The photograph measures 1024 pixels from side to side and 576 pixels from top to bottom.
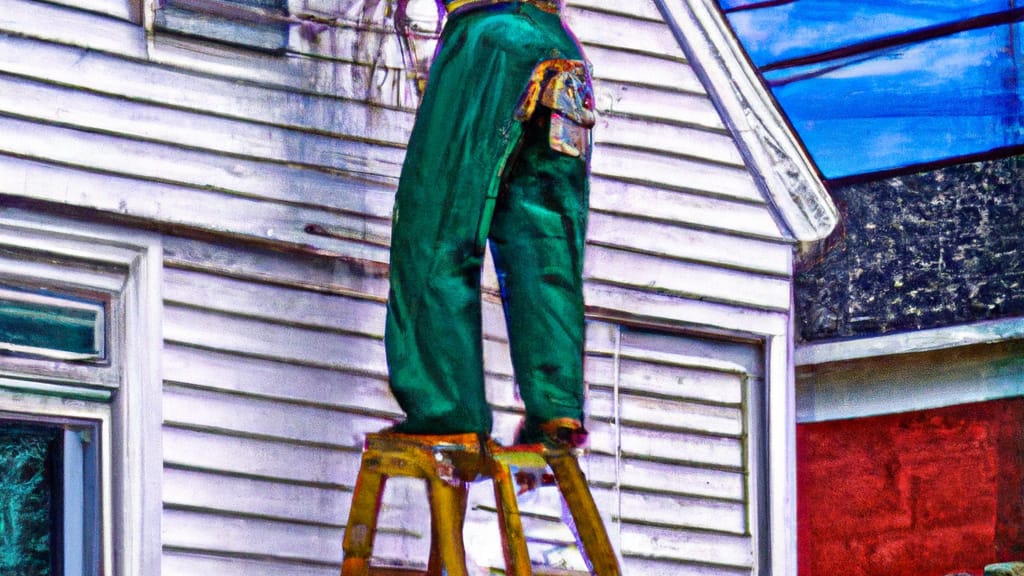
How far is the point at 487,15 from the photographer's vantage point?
5168 mm

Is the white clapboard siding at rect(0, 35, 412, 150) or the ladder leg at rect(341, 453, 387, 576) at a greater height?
the white clapboard siding at rect(0, 35, 412, 150)

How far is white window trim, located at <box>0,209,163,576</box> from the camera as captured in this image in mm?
5090

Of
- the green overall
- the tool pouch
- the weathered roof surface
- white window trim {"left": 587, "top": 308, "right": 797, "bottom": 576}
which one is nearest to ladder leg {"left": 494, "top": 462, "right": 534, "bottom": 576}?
the green overall

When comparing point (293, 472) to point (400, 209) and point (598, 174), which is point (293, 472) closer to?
point (400, 209)

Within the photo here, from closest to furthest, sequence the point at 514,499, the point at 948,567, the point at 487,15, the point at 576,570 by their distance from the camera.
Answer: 1. the point at 514,499
2. the point at 487,15
3. the point at 576,570
4. the point at 948,567

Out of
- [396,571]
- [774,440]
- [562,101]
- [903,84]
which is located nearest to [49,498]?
[396,571]

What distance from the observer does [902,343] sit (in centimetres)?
619

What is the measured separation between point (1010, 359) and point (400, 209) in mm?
2121

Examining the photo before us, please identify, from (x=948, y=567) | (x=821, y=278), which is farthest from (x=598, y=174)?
(x=948, y=567)

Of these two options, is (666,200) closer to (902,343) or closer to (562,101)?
(902,343)

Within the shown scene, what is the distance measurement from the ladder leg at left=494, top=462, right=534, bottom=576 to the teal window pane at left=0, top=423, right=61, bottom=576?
3.77 ft

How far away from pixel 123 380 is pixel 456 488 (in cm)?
98

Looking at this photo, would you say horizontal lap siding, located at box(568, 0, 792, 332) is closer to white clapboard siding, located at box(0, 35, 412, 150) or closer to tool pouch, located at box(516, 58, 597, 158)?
white clapboard siding, located at box(0, 35, 412, 150)

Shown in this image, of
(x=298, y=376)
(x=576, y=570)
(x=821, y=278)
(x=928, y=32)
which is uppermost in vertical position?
(x=928, y=32)
